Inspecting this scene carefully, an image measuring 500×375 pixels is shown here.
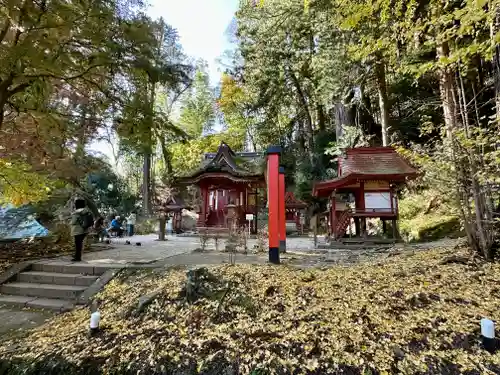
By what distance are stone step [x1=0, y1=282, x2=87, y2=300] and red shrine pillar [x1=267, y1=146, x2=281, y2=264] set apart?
3293 mm

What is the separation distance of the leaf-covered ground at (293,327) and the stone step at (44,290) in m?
0.72

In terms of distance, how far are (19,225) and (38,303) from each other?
5216 millimetres

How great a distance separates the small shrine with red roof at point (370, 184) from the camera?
25.8ft

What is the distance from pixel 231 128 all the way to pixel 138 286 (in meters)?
23.0

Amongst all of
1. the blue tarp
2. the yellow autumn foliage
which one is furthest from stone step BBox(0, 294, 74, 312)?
the blue tarp

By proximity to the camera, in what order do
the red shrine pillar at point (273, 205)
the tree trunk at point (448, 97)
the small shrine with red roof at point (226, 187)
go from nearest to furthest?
the tree trunk at point (448, 97) → the red shrine pillar at point (273, 205) → the small shrine with red roof at point (226, 187)

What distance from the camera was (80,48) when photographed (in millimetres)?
5391

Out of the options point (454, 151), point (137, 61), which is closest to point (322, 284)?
point (454, 151)

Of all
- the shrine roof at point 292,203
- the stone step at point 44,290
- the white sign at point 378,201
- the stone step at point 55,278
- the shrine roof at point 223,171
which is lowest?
the stone step at point 44,290

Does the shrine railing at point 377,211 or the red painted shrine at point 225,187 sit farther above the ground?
the red painted shrine at point 225,187

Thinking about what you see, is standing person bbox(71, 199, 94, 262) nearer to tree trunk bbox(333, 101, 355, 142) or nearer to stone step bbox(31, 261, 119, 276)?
stone step bbox(31, 261, 119, 276)

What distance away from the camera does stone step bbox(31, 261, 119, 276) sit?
4.86 metres

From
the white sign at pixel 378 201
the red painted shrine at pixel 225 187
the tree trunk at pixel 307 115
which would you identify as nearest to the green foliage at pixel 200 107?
the tree trunk at pixel 307 115

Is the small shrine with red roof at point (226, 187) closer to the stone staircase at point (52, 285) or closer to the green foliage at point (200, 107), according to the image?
the stone staircase at point (52, 285)
